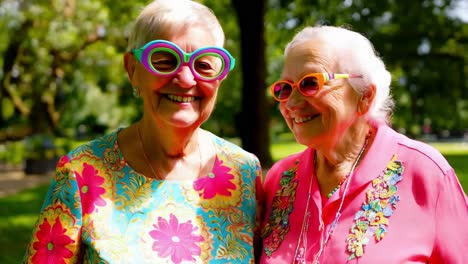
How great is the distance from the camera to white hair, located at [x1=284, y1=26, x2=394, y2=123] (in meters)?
2.39

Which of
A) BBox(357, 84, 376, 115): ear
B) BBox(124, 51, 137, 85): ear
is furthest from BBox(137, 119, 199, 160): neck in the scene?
BBox(357, 84, 376, 115): ear

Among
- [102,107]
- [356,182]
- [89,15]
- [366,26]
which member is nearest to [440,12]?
[366,26]

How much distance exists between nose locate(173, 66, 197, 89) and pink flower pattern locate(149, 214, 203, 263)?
1.93ft

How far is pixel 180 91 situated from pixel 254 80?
9843 millimetres

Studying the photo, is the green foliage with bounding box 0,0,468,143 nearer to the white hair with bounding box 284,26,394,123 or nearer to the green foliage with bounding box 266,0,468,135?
the green foliage with bounding box 266,0,468,135

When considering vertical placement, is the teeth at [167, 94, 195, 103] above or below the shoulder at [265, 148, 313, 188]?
above

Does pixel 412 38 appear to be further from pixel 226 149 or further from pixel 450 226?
pixel 450 226

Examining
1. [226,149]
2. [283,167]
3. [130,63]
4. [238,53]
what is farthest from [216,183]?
[238,53]

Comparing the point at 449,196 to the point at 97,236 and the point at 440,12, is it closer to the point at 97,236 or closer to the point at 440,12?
the point at 97,236

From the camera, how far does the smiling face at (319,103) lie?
2.38 metres

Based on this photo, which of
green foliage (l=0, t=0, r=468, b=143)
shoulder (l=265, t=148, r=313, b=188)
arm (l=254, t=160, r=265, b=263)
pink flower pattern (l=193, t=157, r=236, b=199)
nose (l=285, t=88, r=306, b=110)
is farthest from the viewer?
green foliage (l=0, t=0, r=468, b=143)

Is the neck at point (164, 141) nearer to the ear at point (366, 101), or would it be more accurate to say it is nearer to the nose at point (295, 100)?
the nose at point (295, 100)

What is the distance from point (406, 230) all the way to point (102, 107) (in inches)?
1680

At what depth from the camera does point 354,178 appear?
2430 mm
